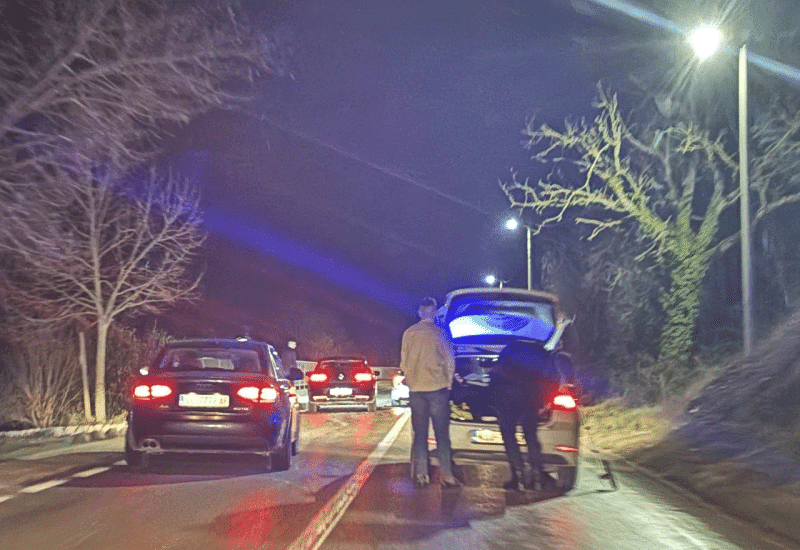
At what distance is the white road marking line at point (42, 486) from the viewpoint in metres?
9.68

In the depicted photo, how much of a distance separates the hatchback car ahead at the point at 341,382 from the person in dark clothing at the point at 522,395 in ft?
42.7

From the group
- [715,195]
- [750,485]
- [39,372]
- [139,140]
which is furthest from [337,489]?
[715,195]

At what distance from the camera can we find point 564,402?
10.2 meters

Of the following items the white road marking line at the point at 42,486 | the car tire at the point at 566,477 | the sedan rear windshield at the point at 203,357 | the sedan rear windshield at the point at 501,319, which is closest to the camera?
the white road marking line at the point at 42,486

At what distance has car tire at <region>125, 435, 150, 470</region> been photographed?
1109 cm

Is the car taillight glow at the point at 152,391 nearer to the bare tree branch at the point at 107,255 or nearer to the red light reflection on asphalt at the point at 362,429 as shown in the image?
the red light reflection on asphalt at the point at 362,429

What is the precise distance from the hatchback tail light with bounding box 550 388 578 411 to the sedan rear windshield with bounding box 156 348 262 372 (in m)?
3.61

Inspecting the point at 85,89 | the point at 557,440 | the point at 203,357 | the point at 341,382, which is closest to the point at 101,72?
the point at 85,89

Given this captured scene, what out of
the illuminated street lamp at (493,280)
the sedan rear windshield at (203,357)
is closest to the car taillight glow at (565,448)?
the sedan rear windshield at (203,357)

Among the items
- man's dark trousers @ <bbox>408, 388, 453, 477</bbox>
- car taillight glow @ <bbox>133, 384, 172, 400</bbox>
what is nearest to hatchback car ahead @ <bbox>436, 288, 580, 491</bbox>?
man's dark trousers @ <bbox>408, 388, 453, 477</bbox>

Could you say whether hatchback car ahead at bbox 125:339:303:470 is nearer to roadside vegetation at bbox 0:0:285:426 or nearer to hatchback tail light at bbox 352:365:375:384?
roadside vegetation at bbox 0:0:285:426

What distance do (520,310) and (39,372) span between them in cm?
1021

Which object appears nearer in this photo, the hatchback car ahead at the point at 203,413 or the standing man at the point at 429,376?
the standing man at the point at 429,376

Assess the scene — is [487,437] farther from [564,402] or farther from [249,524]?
[249,524]
